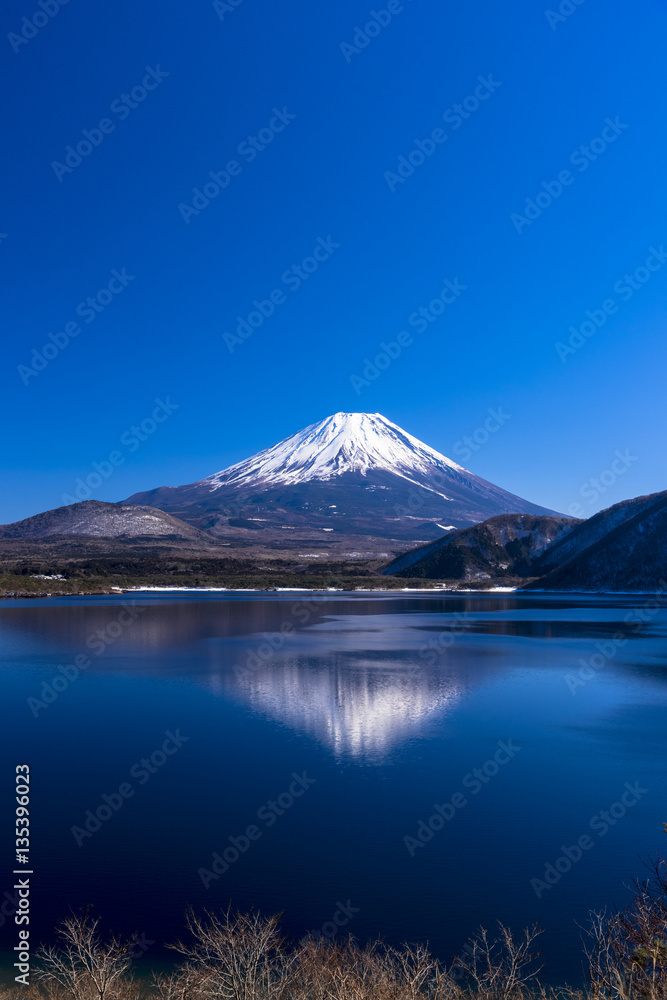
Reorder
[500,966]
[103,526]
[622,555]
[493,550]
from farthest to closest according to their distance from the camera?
[103,526] < [493,550] < [622,555] < [500,966]

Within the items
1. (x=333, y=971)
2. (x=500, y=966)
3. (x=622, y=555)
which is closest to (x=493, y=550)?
(x=622, y=555)

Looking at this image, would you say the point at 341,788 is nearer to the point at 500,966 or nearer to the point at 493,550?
the point at 500,966

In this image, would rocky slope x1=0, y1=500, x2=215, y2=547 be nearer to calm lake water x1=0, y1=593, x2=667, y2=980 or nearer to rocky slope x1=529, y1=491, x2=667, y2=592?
rocky slope x1=529, y1=491, x2=667, y2=592

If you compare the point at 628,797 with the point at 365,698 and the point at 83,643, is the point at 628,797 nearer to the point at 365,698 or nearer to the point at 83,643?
the point at 365,698

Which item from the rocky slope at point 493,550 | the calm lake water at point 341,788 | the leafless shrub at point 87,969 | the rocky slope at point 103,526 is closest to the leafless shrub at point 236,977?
the leafless shrub at point 87,969

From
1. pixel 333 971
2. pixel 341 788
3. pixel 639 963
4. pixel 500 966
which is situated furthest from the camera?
pixel 341 788

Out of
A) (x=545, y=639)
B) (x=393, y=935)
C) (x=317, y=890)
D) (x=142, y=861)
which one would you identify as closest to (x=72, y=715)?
(x=142, y=861)

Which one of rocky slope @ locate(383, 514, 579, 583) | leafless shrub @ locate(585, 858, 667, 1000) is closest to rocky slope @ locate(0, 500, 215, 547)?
rocky slope @ locate(383, 514, 579, 583)

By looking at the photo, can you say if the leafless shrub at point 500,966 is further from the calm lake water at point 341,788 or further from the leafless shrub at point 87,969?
the leafless shrub at point 87,969
